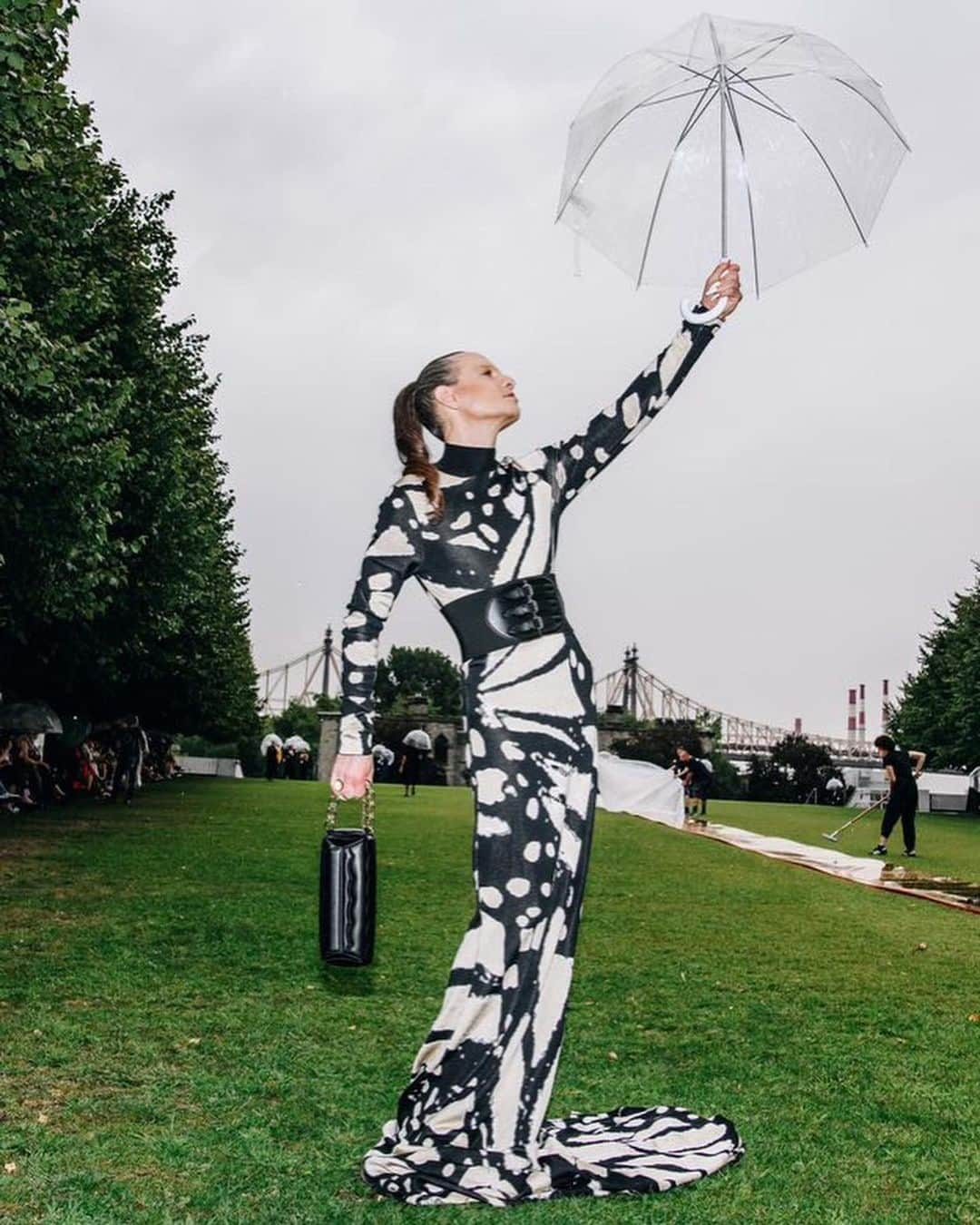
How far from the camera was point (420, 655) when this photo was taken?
457 feet

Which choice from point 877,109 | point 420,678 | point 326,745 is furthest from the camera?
point 420,678

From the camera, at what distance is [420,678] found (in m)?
137

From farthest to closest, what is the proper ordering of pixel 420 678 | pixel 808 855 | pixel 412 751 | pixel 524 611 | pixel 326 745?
pixel 420 678 < pixel 326 745 < pixel 412 751 < pixel 808 855 < pixel 524 611

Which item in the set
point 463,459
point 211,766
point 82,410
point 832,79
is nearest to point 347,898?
point 463,459

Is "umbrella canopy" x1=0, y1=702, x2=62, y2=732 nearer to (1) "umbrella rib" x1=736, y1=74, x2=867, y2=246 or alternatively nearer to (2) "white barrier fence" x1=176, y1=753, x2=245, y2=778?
(1) "umbrella rib" x1=736, y1=74, x2=867, y2=246

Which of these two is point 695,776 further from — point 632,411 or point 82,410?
point 632,411

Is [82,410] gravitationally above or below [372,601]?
above

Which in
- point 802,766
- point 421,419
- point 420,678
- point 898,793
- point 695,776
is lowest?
point 898,793

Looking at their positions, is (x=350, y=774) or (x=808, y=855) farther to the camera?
(x=808, y=855)

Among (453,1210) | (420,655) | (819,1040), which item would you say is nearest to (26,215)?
(819,1040)

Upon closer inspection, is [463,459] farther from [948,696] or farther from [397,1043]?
[948,696]

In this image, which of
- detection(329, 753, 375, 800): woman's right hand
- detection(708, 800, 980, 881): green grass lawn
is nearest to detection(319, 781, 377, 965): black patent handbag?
detection(329, 753, 375, 800): woman's right hand

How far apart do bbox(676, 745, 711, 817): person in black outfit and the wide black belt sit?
94.7 feet

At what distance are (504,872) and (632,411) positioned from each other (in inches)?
70.0
